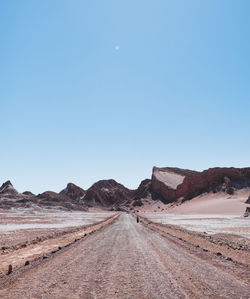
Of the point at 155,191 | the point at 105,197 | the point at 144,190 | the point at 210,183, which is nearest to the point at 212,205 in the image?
the point at 210,183

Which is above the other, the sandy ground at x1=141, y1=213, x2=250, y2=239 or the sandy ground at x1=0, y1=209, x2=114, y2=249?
the sandy ground at x1=0, y1=209, x2=114, y2=249

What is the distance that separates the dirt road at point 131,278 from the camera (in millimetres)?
6664

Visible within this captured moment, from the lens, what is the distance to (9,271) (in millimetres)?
9227

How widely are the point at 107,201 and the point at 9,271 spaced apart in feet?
601

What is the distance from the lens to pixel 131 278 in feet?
26.6

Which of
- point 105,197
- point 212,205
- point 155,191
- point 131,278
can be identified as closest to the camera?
point 131,278

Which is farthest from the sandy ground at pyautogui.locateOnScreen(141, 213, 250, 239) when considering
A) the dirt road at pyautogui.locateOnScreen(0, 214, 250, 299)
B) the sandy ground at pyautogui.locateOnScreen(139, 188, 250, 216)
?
the sandy ground at pyautogui.locateOnScreen(139, 188, 250, 216)

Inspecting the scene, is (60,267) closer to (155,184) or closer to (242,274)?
(242,274)

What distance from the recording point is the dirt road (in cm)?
666

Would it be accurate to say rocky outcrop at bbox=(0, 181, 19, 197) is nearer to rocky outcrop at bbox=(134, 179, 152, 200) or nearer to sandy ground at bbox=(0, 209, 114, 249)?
rocky outcrop at bbox=(134, 179, 152, 200)

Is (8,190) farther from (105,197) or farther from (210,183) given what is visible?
(210,183)

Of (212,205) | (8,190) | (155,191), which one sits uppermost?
(8,190)

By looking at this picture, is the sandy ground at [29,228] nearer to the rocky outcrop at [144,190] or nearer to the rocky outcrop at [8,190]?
the rocky outcrop at [8,190]

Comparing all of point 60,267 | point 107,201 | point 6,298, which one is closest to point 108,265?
point 60,267
